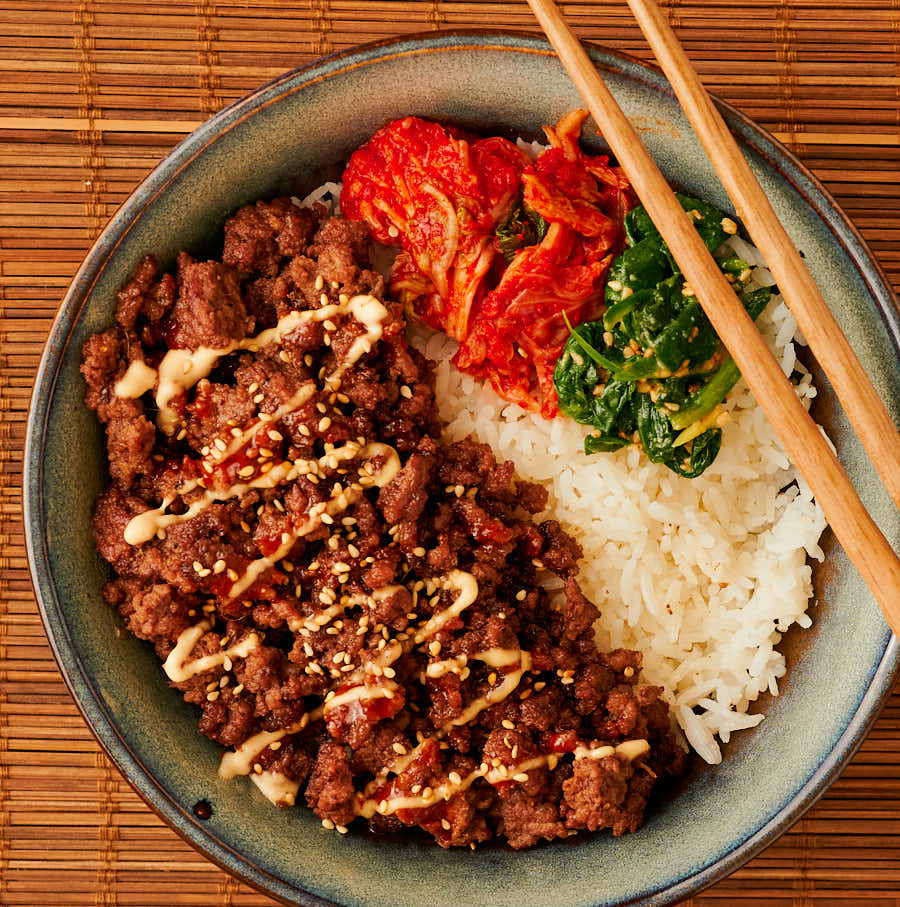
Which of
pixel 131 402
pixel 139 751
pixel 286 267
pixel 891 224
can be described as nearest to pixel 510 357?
pixel 286 267

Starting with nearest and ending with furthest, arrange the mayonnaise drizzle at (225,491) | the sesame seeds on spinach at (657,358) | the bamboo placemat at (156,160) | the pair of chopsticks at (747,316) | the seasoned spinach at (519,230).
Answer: the pair of chopsticks at (747,316) → the mayonnaise drizzle at (225,491) → the sesame seeds on spinach at (657,358) → the seasoned spinach at (519,230) → the bamboo placemat at (156,160)

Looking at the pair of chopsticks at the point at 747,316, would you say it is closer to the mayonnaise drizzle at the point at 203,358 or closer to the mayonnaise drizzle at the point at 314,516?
the mayonnaise drizzle at the point at 203,358

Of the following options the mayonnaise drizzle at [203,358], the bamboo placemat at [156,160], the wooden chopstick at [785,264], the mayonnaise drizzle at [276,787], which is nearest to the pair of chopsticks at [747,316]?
the wooden chopstick at [785,264]

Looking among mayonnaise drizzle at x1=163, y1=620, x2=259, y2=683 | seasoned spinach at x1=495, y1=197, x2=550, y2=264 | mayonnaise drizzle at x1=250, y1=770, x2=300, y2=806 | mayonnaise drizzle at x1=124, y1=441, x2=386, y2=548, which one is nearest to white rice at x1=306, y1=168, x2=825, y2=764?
seasoned spinach at x1=495, y1=197, x2=550, y2=264

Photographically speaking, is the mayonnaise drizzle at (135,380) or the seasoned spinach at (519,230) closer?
the mayonnaise drizzle at (135,380)

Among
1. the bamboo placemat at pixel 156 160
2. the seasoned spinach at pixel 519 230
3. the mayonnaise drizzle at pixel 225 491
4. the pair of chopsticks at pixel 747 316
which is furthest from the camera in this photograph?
the bamboo placemat at pixel 156 160

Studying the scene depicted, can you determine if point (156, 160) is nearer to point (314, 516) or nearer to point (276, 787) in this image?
point (314, 516)

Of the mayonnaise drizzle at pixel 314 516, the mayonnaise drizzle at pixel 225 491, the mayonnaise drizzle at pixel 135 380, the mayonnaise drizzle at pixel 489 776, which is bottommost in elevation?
the mayonnaise drizzle at pixel 489 776

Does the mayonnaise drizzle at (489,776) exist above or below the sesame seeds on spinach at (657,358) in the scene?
→ below
